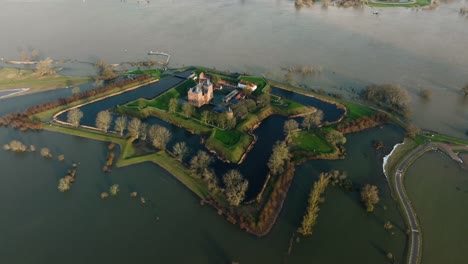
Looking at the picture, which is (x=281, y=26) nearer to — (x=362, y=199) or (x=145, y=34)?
(x=145, y=34)

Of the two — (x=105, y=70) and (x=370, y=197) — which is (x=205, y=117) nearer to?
(x=370, y=197)

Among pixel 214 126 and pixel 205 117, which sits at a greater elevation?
pixel 205 117

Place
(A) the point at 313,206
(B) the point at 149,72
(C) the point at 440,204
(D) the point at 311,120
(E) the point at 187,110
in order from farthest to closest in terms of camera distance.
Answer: (B) the point at 149,72 → (E) the point at 187,110 → (D) the point at 311,120 → (C) the point at 440,204 → (A) the point at 313,206

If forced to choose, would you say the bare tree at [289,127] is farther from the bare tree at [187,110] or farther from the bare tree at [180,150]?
the bare tree at [187,110]

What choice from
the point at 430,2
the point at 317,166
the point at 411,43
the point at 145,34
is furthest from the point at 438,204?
the point at 430,2

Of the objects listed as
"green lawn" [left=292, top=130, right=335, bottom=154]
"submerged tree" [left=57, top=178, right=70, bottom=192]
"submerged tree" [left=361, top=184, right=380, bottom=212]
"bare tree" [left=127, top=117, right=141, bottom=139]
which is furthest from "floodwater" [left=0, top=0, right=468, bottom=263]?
"bare tree" [left=127, top=117, right=141, bottom=139]

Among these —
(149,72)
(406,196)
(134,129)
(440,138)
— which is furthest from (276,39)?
(406,196)

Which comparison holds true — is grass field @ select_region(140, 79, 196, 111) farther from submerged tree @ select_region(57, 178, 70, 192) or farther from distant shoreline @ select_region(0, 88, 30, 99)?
distant shoreline @ select_region(0, 88, 30, 99)


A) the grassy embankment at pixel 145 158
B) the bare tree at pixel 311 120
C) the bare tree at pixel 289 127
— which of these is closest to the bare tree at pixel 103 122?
the grassy embankment at pixel 145 158
